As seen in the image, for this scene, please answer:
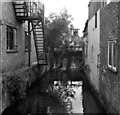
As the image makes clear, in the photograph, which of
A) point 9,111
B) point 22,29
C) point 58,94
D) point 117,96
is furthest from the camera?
point 22,29

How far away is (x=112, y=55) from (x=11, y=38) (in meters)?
7.40

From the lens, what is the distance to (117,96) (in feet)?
21.1

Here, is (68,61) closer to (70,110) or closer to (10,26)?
(10,26)

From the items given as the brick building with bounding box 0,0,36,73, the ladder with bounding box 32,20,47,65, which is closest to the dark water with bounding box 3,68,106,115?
the brick building with bounding box 0,0,36,73

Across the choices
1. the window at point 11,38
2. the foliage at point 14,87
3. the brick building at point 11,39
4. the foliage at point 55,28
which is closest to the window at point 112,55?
the foliage at point 14,87

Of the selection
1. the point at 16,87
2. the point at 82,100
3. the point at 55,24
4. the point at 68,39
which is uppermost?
the point at 55,24

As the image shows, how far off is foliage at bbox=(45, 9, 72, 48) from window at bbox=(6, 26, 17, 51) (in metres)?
10.0

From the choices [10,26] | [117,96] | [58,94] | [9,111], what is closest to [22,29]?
[10,26]

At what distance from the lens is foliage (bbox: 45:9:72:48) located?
2266cm

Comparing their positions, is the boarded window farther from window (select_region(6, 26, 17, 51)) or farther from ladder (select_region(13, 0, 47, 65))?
ladder (select_region(13, 0, 47, 65))

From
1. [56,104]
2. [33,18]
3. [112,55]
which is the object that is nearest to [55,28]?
[33,18]

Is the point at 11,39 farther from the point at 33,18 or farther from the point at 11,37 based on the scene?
the point at 33,18

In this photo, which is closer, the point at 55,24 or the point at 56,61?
the point at 55,24

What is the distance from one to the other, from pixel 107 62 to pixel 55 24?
1571cm
